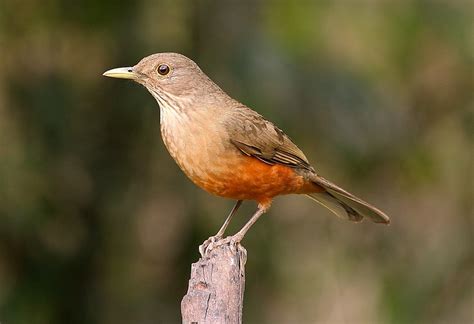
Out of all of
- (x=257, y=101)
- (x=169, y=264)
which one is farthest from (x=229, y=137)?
(x=169, y=264)

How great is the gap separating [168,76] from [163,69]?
0.05 m

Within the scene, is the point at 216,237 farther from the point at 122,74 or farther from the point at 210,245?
the point at 122,74

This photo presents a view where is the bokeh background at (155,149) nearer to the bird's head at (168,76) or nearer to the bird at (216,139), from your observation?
the bird at (216,139)

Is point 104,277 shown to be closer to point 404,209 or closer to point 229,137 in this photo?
point 229,137

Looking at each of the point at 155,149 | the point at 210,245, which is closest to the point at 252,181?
the point at 210,245

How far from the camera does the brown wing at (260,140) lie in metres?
6.43

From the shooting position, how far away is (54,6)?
796 cm

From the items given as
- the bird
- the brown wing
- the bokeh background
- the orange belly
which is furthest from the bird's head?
the bokeh background

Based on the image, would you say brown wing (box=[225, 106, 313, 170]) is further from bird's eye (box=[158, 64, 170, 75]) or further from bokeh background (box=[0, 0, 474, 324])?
bokeh background (box=[0, 0, 474, 324])

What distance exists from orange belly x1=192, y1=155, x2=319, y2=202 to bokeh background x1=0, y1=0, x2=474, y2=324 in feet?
3.00

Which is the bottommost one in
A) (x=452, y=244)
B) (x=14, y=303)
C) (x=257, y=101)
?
(x=14, y=303)

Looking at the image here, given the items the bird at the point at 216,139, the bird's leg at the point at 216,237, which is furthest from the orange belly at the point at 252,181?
the bird's leg at the point at 216,237

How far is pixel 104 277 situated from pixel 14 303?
0.70 metres

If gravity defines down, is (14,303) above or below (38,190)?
below
